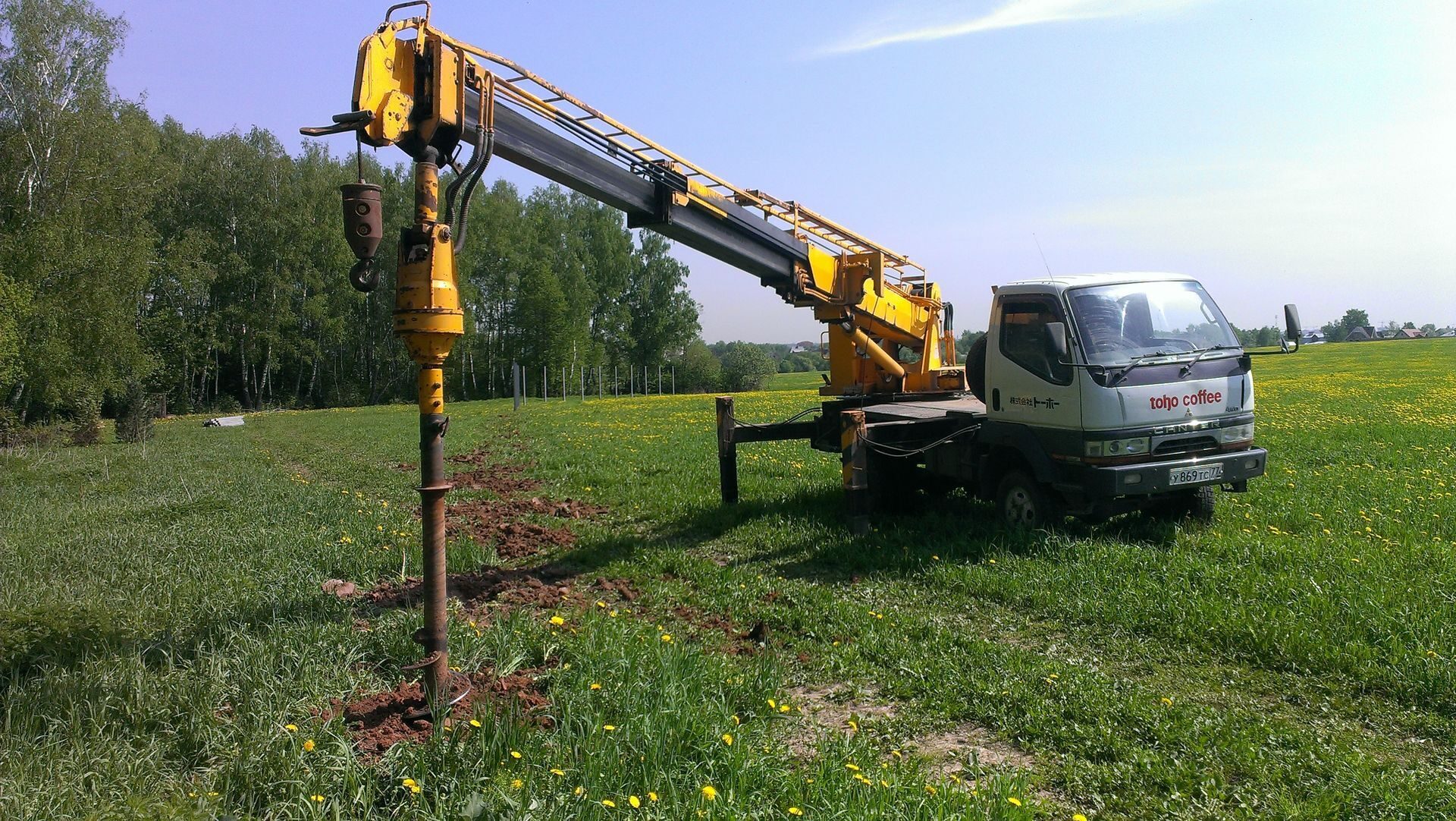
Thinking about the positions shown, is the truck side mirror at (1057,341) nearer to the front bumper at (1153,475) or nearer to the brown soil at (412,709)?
the front bumper at (1153,475)

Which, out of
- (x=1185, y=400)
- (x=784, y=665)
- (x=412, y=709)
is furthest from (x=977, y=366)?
(x=412, y=709)

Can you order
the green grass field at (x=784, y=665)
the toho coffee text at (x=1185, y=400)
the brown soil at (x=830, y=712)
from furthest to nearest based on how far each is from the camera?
the toho coffee text at (x=1185, y=400)
the brown soil at (x=830, y=712)
the green grass field at (x=784, y=665)

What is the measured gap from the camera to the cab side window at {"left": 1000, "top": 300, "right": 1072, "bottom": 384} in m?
7.75

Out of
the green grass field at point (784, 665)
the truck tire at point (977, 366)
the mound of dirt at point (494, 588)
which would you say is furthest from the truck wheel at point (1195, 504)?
the mound of dirt at point (494, 588)

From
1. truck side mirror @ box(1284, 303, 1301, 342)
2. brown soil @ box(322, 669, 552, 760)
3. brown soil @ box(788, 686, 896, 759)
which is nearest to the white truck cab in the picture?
truck side mirror @ box(1284, 303, 1301, 342)

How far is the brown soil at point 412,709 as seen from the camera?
3.87 meters

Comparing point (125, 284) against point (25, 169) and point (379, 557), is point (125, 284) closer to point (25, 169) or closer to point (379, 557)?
point (25, 169)

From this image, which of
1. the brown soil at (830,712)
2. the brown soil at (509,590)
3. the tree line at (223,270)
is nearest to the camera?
the brown soil at (830,712)

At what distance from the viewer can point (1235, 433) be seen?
773 centimetres

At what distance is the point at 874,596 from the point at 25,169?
30.3 metres

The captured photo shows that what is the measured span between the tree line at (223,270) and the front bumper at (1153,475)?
601 centimetres

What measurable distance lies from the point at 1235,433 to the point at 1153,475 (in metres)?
1.13

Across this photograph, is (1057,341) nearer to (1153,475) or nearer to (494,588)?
(1153,475)

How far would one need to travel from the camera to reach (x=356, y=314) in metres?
58.7
